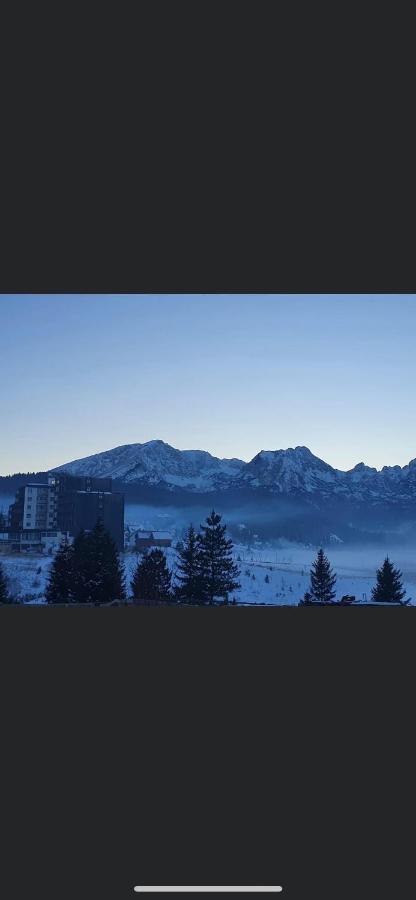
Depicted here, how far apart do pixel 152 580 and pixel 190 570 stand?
2.53ft

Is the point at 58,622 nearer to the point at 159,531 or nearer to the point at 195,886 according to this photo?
the point at 159,531

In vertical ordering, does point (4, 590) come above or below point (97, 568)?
below

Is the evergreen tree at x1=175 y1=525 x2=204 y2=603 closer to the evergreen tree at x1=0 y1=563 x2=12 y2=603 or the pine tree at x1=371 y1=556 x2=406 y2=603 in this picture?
the evergreen tree at x1=0 y1=563 x2=12 y2=603

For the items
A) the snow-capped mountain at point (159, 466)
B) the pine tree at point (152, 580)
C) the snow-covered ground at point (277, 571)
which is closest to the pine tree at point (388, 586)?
the snow-covered ground at point (277, 571)

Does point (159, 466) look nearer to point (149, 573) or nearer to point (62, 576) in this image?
point (149, 573)

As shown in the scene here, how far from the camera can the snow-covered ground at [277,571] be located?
12875 millimetres

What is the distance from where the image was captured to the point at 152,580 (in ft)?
43.8

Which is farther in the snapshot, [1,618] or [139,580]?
[139,580]

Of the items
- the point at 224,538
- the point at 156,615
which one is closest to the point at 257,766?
the point at 156,615

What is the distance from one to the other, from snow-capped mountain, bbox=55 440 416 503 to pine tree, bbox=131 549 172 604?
1.35 m

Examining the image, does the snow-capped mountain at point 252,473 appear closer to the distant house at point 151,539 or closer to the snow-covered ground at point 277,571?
the distant house at point 151,539

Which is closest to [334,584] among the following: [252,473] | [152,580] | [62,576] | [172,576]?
[252,473]
